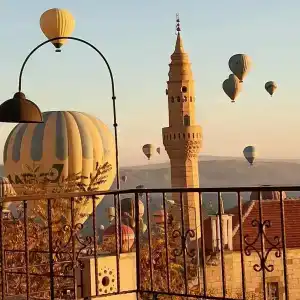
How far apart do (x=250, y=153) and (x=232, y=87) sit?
11.0 m

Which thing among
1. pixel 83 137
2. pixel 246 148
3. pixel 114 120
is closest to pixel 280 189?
pixel 114 120

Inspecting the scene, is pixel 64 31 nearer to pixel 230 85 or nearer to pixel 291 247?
pixel 291 247

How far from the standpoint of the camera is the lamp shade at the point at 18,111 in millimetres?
8102

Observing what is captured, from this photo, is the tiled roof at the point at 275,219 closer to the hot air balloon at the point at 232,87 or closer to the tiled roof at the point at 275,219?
the tiled roof at the point at 275,219

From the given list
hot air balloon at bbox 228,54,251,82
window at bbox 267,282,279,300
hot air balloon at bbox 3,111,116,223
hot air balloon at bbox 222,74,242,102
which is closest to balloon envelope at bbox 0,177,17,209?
hot air balloon at bbox 3,111,116,223

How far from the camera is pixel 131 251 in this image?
9.74 meters

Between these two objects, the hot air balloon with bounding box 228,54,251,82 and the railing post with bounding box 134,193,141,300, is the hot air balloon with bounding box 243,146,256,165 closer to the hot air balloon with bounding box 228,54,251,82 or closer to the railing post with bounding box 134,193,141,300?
the hot air balloon with bounding box 228,54,251,82

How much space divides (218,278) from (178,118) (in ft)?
129

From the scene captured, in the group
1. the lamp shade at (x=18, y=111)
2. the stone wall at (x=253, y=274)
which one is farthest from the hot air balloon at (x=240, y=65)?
the lamp shade at (x=18, y=111)

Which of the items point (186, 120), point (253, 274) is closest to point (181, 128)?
point (186, 120)

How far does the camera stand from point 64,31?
89.1 feet

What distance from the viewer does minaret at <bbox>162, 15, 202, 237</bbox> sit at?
241 ft

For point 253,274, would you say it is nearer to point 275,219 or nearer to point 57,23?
point 275,219

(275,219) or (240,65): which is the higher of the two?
(240,65)
